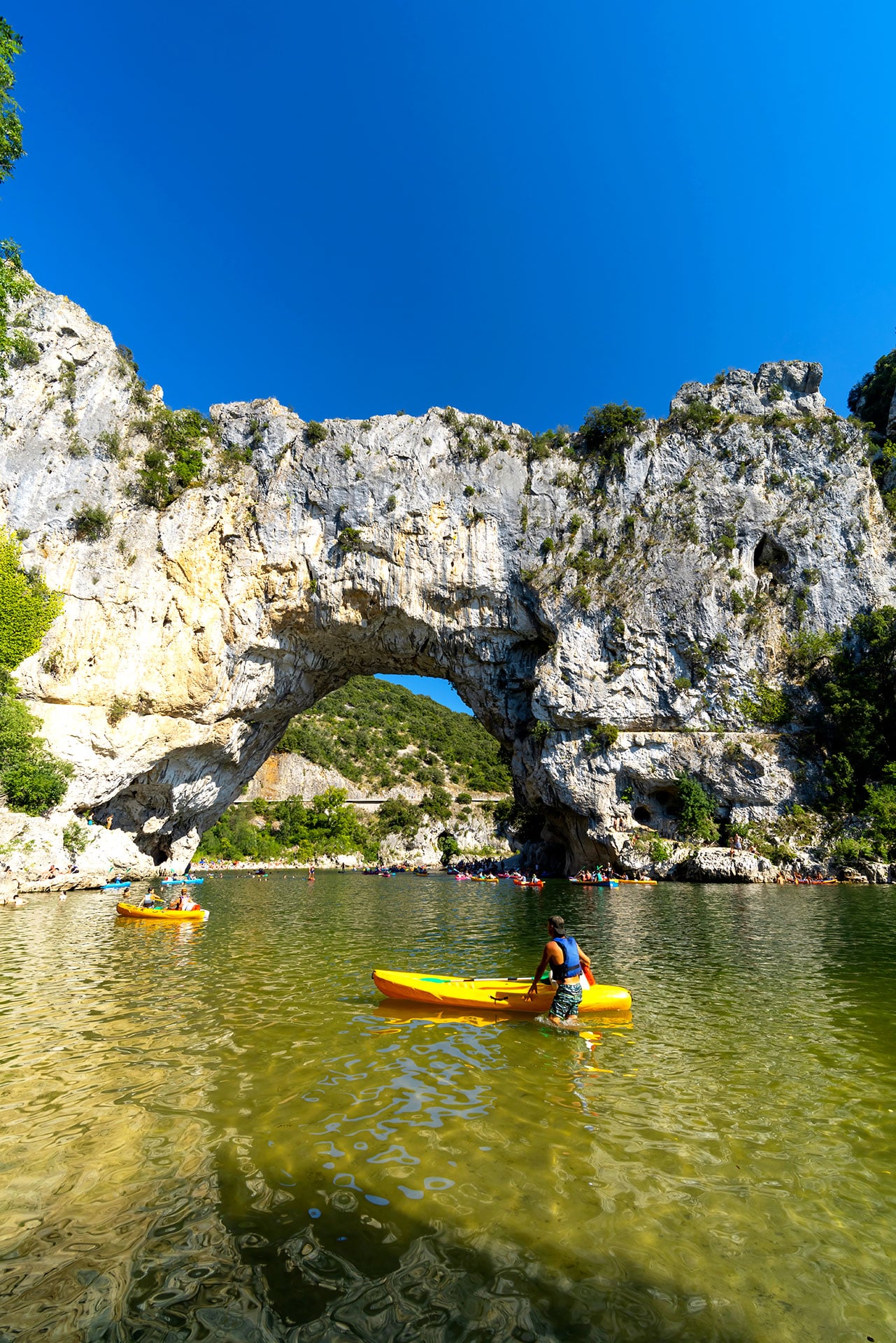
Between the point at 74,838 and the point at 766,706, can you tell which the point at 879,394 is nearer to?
the point at 766,706

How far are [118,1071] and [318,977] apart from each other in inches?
174

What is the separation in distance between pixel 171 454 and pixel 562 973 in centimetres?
3492

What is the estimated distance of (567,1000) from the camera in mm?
7676

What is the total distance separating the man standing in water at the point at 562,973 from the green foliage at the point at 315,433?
32.9 meters

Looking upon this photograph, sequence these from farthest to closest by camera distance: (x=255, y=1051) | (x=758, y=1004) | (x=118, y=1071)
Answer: (x=758, y=1004)
(x=255, y=1051)
(x=118, y=1071)

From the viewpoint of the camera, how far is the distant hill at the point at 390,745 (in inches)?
3103

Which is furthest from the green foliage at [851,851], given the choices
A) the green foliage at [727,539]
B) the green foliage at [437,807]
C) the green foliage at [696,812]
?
the green foliage at [437,807]

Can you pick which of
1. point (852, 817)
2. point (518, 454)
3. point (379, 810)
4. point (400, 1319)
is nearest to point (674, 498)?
point (518, 454)

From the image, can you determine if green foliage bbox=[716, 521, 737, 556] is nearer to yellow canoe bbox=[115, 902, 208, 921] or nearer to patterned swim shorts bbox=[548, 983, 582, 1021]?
yellow canoe bbox=[115, 902, 208, 921]

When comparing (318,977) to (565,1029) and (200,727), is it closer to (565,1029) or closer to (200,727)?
(565,1029)

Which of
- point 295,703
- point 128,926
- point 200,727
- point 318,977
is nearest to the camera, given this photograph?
point 318,977

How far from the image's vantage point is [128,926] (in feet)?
53.6

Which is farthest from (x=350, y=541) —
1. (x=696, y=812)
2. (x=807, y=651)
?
(x=807, y=651)

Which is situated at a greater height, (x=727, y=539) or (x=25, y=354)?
(x=25, y=354)
